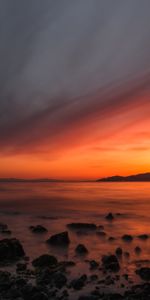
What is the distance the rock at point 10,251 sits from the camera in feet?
73.8

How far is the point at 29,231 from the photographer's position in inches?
1459

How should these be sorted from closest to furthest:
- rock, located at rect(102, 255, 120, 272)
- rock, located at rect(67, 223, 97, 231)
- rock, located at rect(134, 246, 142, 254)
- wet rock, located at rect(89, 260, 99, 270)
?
1. rock, located at rect(102, 255, 120, 272)
2. wet rock, located at rect(89, 260, 99, 270)
3. rock, located at rect(134, 246, 142, 254)
4. rock, located at rect(67, 223, 97, 231)

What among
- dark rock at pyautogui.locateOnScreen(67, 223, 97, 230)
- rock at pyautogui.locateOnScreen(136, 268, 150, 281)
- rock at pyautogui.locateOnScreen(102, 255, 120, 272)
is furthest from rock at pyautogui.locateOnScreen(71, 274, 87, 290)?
dark rock at pyautogui.locateOnScreen(67, 223, 97, 230)

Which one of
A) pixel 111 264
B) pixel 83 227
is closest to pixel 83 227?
pixel 83 227

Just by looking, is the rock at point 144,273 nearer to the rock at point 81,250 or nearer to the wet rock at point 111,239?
the rock at point 81,250

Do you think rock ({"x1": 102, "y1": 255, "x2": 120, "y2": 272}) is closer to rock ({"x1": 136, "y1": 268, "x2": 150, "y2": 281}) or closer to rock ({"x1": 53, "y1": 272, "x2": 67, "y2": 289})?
rock ({"x1": 136, "y1": 268, "x2": 150, "y2": 281})

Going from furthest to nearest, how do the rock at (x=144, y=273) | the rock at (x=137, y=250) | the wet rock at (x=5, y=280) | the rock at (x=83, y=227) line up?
the rock at (x=83, y=227)
the rock at (x=137, y=250)
the rock at (x=144, y=273)
the wet rock at (x=5, y=280)

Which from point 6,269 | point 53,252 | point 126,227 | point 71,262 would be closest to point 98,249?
point 53,252

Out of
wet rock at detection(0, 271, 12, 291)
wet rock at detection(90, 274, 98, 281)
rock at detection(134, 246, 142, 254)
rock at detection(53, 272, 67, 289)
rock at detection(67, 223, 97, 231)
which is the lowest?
rock at detection(134, 246, 142, 254)

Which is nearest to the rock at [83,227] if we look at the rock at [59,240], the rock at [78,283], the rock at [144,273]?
the rock at [59,240]

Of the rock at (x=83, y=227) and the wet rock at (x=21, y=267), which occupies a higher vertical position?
the wet rock at (x=21, y=267)

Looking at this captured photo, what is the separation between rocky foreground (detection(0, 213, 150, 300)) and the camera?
49.4 ft

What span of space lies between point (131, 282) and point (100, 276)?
6.03 feet

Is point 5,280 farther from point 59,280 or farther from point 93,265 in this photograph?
point 93,265
